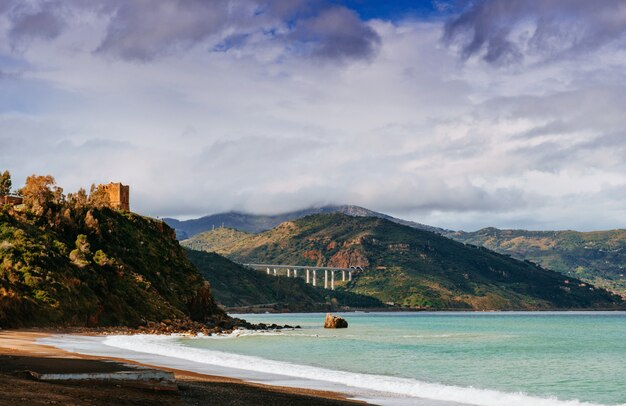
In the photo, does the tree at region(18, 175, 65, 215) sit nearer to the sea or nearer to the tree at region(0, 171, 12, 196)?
the tree at region(0, 171, 12, 196)

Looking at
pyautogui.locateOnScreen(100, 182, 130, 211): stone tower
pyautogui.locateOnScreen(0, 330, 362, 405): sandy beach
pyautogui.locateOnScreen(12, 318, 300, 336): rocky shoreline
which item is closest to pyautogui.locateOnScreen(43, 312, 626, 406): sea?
pyautogui.locateOnScreen(0, 330, 362, 405): sandy beach

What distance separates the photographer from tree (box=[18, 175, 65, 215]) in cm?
8050

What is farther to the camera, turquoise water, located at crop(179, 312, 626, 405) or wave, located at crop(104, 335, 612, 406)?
turquoise water, located at crop(179, 312, 626, 405)

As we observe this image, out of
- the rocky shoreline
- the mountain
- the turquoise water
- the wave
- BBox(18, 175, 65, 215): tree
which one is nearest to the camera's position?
the wave

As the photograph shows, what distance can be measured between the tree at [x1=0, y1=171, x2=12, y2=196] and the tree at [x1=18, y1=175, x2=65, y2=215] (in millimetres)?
13578

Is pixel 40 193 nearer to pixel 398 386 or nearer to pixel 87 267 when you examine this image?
pixel 87 267

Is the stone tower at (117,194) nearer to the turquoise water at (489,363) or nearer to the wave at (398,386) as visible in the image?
the turquoise water at (489,363)

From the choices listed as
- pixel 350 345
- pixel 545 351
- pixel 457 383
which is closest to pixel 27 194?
pixel 350 345

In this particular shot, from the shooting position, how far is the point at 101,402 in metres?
17.7

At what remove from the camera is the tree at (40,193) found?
80500mm

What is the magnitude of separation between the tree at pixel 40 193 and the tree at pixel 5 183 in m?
13.6

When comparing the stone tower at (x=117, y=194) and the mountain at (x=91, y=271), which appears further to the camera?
the stone tower at (x=117, y=194)

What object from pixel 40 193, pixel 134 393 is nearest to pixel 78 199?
pixel 40 193

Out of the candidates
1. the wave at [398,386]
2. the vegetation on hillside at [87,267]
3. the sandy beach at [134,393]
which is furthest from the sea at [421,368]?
the vegetation on hillside at [87,267]
